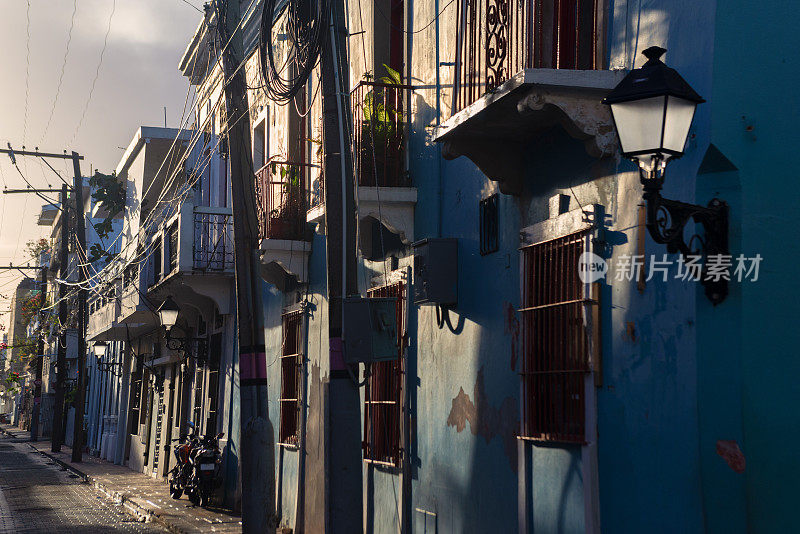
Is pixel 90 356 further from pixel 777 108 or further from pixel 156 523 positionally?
pixel 777 108

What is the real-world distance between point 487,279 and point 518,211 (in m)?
Result: 0.79

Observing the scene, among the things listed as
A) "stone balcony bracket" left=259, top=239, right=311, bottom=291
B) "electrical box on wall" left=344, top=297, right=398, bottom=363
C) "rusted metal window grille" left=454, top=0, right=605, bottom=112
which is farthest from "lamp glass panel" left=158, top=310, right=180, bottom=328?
"rusted metal window grille" left=454, top=0, right=605, bottom=112

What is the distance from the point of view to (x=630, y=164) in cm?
600

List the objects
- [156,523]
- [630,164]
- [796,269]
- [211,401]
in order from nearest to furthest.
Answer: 1. [796,269]
2. [630,164]
3. [156,523]
4. [211,401]

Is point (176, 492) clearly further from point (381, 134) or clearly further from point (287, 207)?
point (381, 134)

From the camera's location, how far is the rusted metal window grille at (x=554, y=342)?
6.45 metres

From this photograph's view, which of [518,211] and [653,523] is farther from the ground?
[518,211]

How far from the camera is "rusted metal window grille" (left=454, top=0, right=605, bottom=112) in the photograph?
254 inches

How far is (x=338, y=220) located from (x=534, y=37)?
7.58 ft

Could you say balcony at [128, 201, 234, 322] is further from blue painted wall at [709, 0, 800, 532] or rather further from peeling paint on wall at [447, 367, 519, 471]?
blue painted wall at [709, 0, 800, 532]

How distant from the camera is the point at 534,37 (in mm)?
6477

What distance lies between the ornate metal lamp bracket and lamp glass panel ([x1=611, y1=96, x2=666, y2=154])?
17cm

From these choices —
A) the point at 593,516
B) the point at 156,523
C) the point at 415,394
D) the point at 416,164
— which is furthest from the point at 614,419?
the point at 156,523

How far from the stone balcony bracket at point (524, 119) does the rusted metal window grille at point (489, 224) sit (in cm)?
51
